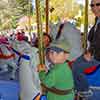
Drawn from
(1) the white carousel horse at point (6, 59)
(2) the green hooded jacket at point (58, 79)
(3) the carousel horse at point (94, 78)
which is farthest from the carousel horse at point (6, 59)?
(3) the carousel horse at point (94, 78)

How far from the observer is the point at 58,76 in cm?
350

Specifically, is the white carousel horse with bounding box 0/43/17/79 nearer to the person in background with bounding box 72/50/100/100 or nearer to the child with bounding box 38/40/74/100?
the child with bounding box 38/40/74/100

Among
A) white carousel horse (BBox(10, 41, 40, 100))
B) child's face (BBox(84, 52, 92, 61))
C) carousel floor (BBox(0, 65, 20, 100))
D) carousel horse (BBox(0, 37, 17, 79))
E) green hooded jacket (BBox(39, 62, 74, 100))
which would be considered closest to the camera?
carousel floor (BBox(0, 65, 20, 100))

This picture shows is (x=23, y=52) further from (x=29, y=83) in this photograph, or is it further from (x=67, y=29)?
(x=67, y=29)

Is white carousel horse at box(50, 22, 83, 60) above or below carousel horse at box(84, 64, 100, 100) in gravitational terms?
above

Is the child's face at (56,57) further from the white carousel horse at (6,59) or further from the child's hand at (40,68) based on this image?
the white carousel horse at (6,59)

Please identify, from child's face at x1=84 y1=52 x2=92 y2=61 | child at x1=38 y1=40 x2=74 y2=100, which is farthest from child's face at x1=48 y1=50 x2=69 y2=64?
child's face at x1=84 y1=52 x2=92 y2=61

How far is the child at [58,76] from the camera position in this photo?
3502mm

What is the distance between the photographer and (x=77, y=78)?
Answer: 389 centimetres

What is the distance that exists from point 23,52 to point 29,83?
0.51 m

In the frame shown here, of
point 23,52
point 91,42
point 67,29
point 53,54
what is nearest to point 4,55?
point 23,52

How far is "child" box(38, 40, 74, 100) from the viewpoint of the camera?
3502 millimetres

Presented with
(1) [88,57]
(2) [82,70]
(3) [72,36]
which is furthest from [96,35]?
(2) [82,70]

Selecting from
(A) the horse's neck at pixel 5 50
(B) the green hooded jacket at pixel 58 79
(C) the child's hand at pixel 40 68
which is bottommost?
(B) the green hooded jacket at pixel 58 79
